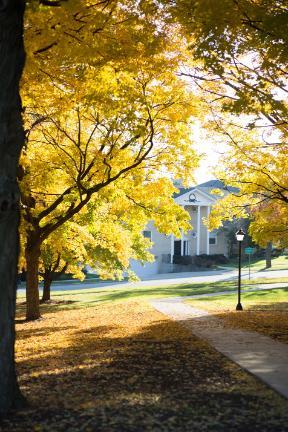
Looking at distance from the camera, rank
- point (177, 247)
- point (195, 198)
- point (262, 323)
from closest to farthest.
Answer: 1. point (262, 323)
2. point (195, 198)
3. point (177, 247)

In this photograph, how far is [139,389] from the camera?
6.62 m

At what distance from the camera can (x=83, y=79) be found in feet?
33.8

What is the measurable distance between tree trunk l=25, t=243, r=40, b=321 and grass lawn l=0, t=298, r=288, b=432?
6040mm

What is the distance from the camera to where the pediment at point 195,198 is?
192 feet

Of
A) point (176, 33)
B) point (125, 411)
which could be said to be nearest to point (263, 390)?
point (125, 411)

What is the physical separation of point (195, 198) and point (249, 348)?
49.3 m

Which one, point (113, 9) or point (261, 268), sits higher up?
point (113, 9)

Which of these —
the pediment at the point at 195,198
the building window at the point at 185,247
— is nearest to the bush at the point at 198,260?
the building window at the point at 185,247

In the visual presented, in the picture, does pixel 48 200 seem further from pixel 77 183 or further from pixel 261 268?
pixel 261 268

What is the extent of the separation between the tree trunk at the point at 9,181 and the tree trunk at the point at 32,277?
11543 millimetres

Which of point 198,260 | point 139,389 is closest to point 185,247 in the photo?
point 198,260

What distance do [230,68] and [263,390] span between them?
7.60 m

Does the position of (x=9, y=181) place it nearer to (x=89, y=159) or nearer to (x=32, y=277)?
(x=89, y=159)

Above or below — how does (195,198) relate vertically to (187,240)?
above
